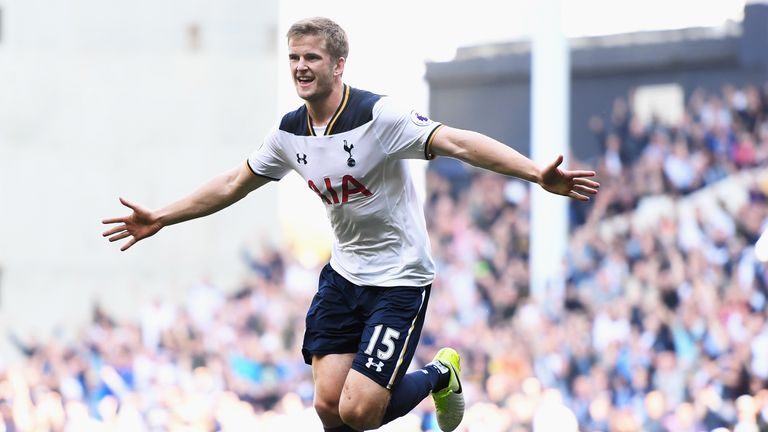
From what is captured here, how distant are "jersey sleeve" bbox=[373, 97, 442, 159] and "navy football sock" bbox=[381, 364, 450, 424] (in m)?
1.42

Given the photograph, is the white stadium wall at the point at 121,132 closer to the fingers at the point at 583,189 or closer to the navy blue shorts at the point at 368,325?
the navy blue shorts at the point at 368,325

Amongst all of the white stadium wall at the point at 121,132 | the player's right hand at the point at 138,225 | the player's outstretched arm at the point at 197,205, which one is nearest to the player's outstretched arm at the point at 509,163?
the player's outstretched arm at the point at 197,205

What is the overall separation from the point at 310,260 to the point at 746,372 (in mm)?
8240

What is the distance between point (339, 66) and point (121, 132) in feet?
72.1

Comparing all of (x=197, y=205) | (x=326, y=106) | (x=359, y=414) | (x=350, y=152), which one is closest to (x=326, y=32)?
(x=326, y=106)

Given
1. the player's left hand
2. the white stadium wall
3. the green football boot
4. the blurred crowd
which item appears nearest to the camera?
the player's left hand

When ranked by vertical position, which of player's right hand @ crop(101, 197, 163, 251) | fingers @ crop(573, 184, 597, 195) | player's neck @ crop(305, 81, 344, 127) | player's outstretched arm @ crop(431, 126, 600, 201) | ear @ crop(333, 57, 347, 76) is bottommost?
player's right hand @ crop(101, 197, 163, 251)

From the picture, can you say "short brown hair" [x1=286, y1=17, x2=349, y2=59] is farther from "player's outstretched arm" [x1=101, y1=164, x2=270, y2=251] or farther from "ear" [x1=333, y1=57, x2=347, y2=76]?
"player's outstretched arm" [x1=101, y1=164, x2=270, y2=251]

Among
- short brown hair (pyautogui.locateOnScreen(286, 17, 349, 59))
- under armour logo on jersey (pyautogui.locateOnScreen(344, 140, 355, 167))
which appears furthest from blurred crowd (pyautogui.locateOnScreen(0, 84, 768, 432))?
short brown hair (pyautogui.locateOnScreen(286, 17, 349, 59))

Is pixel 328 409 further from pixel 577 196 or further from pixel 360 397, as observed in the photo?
pixel 577 196

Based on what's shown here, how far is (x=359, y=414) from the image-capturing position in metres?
7.44

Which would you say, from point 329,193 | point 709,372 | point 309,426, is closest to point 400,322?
point 329,193

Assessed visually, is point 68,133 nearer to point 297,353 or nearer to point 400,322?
point 297,353

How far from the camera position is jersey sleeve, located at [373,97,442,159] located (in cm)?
713
